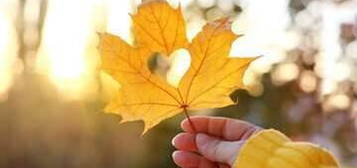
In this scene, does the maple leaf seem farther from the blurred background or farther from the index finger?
the blurred background

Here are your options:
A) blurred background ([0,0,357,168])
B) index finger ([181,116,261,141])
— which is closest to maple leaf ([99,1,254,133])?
index finger ([181,116,261,141])

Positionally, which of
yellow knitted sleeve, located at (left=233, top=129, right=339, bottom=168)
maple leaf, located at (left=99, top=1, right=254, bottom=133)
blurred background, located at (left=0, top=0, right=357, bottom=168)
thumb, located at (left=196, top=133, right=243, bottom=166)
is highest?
maple leaf, located at (left=99, top=1, right=254, bottom=133)

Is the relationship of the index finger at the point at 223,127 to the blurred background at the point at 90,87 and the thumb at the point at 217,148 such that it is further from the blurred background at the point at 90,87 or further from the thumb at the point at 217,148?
the blurred background at the point at 90,87

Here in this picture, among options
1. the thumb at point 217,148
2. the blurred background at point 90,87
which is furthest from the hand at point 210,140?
the blurred background at point 90,87

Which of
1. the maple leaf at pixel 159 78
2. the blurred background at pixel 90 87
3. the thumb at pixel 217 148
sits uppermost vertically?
the maple leaf at pixel 159 78

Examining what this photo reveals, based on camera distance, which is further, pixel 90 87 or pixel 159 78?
pixel 90 87

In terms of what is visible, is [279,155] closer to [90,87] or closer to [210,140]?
[210,140]

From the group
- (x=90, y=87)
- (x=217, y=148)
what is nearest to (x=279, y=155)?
(x=217, y=148)
